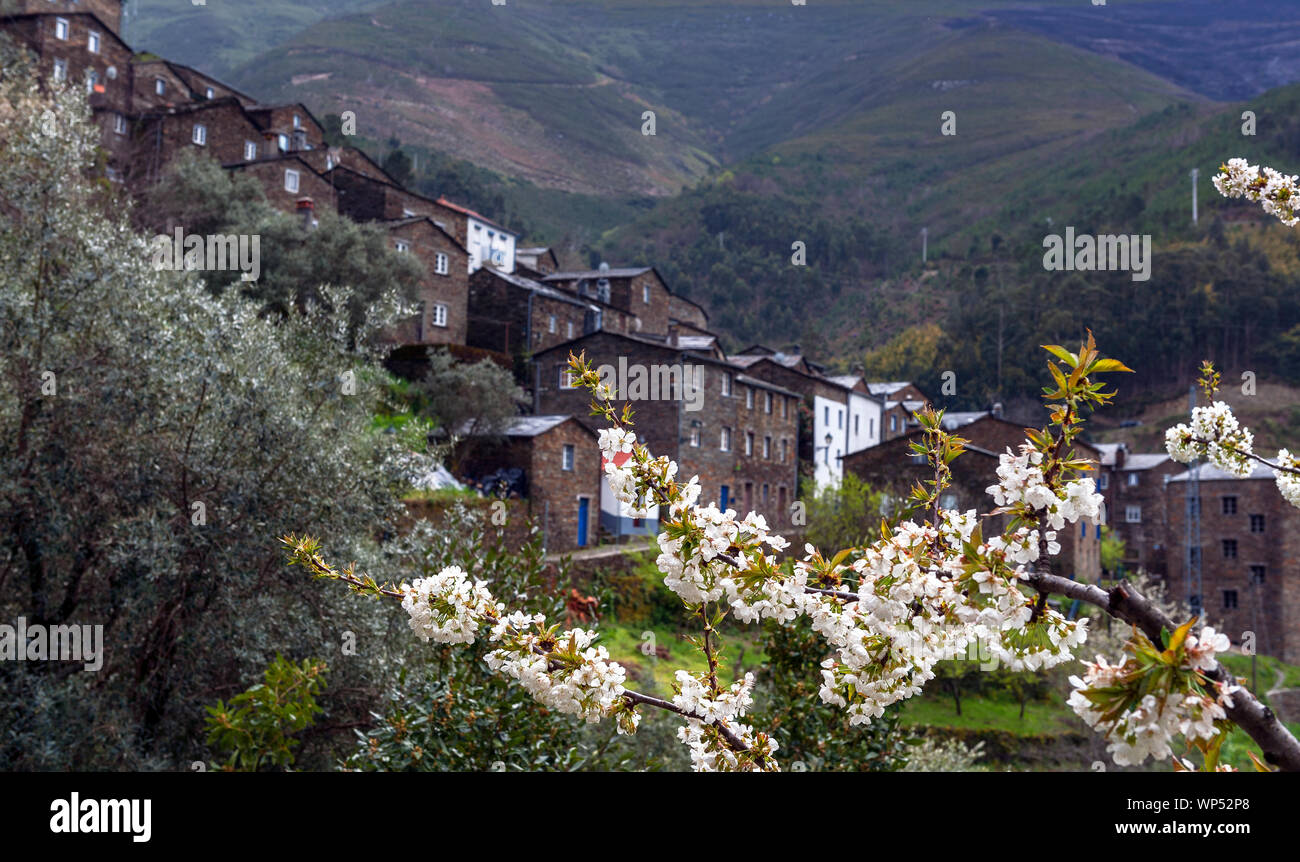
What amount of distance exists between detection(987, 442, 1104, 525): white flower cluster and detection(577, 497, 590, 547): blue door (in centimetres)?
3098

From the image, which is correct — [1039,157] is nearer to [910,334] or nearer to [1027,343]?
[910,334]

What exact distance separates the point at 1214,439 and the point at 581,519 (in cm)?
2949

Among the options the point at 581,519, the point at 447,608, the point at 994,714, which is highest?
the point at 447,608

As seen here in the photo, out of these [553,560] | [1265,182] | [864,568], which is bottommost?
[553,560]

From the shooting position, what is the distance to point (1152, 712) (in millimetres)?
2057

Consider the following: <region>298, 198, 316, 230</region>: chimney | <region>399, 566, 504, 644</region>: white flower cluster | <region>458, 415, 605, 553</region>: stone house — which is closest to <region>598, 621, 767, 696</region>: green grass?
<region>458, 415, 605, 553</region>: stone house

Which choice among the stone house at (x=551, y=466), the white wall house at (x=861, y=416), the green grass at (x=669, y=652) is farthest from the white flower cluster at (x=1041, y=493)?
the white wall house at (x=861, y=416)

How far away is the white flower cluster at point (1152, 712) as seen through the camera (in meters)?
2.01

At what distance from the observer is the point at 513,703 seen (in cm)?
813

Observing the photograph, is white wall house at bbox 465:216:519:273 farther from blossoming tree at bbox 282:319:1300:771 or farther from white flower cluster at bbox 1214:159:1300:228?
blossoming tree at bbox 282:319:1300:771

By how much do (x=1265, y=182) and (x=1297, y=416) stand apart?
268 feet

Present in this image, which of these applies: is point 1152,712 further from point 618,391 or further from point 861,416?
point 861,416

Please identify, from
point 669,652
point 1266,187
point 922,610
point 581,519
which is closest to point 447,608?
point 922,610

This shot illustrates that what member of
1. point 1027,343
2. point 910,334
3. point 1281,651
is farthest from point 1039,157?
point 1281,651
